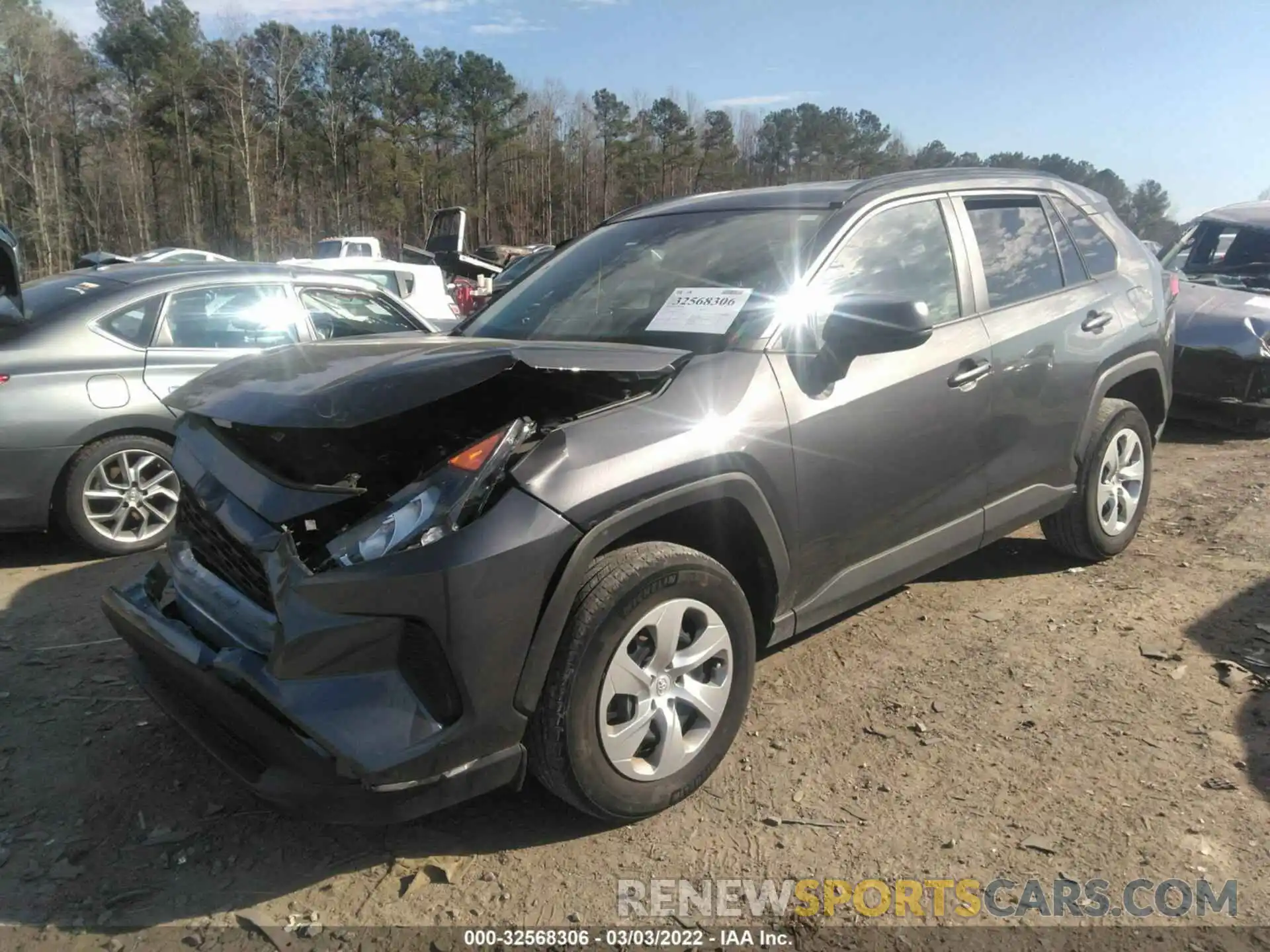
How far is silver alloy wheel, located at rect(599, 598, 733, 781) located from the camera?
243 cm

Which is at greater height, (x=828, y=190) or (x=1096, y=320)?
(x=828, y=190)

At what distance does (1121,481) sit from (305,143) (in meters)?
54.5

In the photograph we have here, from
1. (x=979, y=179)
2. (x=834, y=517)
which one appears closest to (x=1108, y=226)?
(x=979, y=179)

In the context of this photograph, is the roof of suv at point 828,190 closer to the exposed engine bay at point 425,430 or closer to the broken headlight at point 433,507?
the exposed engine bay at point 425,430

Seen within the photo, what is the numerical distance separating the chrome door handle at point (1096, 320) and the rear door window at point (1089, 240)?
241 mm

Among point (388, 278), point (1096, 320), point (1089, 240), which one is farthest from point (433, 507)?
point (388, 278)

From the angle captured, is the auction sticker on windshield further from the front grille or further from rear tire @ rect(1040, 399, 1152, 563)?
rear tire @ rect(1040, 399, 1152, 563)

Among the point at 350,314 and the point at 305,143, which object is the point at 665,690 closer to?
the point at 350,314

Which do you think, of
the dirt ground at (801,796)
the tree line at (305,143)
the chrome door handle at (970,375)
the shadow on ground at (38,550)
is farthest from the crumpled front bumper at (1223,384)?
the tree line at (305,143)

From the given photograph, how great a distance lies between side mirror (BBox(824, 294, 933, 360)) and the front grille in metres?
1.86

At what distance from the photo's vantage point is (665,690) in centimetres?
254

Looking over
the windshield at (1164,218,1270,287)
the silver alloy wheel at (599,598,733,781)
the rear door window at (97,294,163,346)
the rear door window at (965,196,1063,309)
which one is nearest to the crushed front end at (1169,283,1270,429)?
the windshield at (1164,218,1270,287)

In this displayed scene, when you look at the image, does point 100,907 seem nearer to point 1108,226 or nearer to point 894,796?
point 894,796

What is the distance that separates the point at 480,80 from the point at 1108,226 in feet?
180
